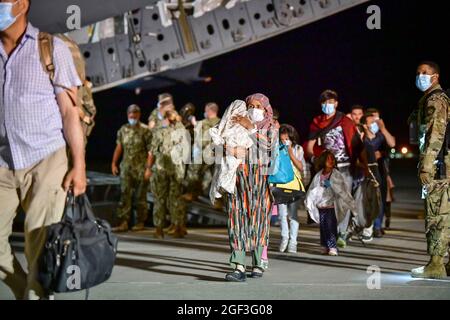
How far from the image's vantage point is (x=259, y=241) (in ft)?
24.8

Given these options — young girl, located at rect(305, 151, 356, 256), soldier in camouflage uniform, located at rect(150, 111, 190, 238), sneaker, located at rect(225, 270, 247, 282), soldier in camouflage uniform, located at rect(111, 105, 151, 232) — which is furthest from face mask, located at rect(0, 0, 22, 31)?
soldier in camouflage uniform, located at rect(111, 105, 151, 232)

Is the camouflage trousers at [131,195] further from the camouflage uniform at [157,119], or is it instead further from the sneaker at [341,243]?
the sneaker at [341,243]

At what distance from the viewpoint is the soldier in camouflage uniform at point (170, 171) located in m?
11.4

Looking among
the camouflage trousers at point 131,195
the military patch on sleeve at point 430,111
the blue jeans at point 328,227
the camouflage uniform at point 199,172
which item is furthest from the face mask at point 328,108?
the camouflage trousers at point 131,195

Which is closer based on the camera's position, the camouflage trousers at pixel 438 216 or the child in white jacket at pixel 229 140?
the camouflage trousers at pixel 438 216

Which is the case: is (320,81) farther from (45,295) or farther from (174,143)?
(45,295)

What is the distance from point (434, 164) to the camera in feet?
23.4

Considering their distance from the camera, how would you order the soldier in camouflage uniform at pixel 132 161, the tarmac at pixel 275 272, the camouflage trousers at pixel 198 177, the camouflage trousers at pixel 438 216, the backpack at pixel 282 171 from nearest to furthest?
the tarmac at pixel 275 272 → the camouflage trousers at pixel 438 216 → the backpack at pixel 282 171 → the soldier in camouflage uniform at pixel 132 161 → the camouflage trousers at pixel 198 177

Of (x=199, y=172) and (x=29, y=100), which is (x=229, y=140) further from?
(x=199, y=172)

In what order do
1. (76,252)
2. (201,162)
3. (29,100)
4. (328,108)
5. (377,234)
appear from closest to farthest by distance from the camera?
1. (76,252)
2. (29,100)
3. (328,108)
4. (377,234)
5. (201,162)

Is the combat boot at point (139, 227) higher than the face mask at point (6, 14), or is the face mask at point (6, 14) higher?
the face mask at point (6, 14)

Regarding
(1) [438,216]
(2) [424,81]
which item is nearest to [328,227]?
(1) [438,216]

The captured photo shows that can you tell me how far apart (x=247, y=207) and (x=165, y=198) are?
415 centimetres
